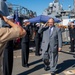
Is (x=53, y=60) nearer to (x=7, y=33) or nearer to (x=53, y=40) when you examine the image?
(x=53, y=40)

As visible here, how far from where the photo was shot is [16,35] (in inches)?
107

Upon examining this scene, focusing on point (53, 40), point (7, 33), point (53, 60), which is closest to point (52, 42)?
point (53, 40)

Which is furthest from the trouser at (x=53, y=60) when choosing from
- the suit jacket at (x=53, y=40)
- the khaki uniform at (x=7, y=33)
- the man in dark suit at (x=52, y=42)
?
the khaki uniform at (x=7, y=33)

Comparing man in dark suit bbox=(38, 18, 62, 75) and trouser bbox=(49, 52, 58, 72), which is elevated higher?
man in dark suit bbox=(38, 18, 62, 75)

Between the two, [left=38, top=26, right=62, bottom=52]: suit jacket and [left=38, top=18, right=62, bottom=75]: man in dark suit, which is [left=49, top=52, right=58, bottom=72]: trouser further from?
[left=38, top=26, right=62, bottom=52]: suit jacket

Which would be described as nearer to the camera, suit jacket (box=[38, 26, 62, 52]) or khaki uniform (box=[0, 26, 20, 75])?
khaki uniform (box=[0, 26, 20, 75])

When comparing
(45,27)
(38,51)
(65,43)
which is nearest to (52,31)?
(45,27)

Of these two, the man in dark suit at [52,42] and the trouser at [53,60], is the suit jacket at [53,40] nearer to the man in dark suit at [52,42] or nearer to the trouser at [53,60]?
the man in dark suit at [52,42]

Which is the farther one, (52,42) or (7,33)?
(52,42)

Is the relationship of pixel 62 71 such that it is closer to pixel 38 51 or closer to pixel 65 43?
pixel 38 51

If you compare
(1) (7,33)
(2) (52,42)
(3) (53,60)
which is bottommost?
(3) (53,60)

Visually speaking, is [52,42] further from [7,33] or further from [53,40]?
[7,33]

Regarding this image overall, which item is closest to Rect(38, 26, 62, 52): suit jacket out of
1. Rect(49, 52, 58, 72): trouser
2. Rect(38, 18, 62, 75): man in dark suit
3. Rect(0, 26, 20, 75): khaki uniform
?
Rect(38, 18, 62, 75): man in dark suit

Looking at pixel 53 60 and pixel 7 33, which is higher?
pixel 7 33
